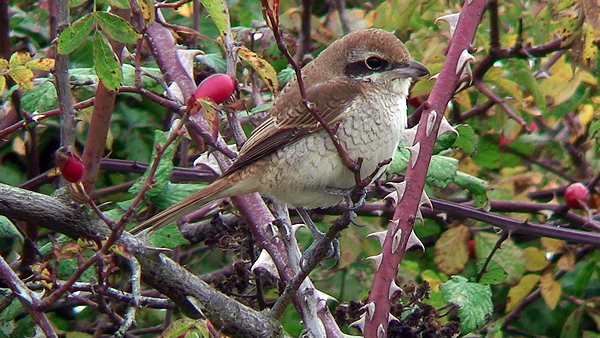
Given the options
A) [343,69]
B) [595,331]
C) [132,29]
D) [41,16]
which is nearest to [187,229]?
[343,69]

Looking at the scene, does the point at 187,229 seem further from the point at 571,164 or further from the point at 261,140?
the point at 571,164

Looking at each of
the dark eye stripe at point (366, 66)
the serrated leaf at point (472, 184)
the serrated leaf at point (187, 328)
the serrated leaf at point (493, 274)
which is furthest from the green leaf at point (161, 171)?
the serrated leaf at point (493, 274)

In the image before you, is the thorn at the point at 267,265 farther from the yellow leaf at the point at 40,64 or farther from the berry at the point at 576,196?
the berry at the point at 576,196

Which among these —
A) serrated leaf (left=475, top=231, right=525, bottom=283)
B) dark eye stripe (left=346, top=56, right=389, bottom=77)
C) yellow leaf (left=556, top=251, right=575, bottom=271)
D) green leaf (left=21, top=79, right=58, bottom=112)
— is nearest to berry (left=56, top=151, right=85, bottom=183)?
green leaf (left=21, top=79, right=58, bottom=112)

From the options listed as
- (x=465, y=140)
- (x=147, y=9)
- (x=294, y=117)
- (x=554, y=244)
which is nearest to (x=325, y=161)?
(x=294, y=117)

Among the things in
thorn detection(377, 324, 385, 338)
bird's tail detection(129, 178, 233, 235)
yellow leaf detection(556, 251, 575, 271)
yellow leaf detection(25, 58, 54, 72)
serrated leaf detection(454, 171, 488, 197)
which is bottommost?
yellow leaf detection(556, 251, 575, 271)

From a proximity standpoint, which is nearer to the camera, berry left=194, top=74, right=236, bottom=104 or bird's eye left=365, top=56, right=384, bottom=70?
berry left=194, top=74, right=236, bottom=104

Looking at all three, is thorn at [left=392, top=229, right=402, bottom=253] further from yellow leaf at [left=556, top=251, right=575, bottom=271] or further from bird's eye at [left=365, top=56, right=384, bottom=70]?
yellow leaf at [left=556, top=251, right=575, bottom=271]
